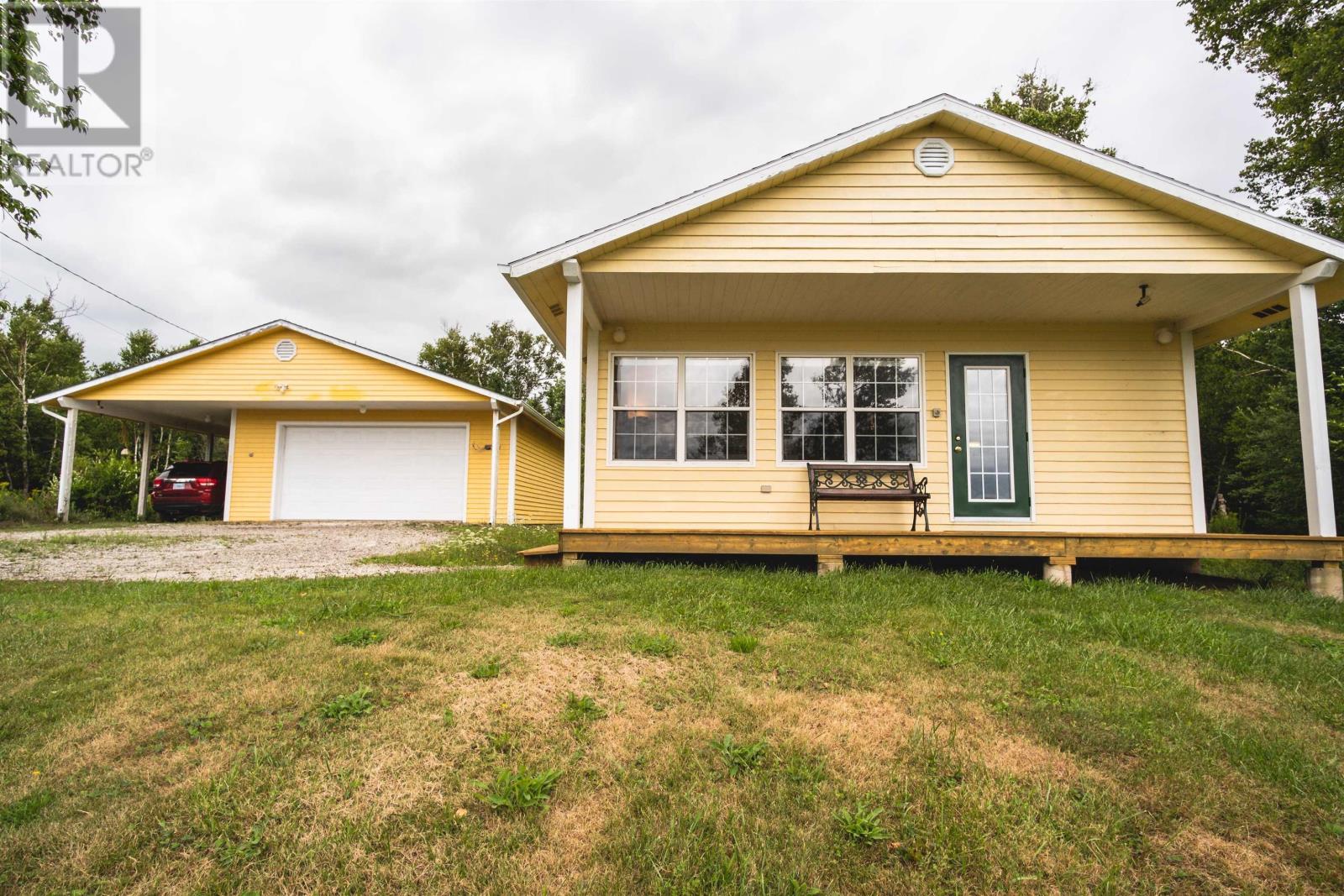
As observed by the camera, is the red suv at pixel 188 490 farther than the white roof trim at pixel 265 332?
Yes

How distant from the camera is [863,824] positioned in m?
1.95

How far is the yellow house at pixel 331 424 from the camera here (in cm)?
1322

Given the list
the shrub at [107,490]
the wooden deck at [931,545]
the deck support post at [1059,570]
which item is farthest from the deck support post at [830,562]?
the shrub at [107,490]

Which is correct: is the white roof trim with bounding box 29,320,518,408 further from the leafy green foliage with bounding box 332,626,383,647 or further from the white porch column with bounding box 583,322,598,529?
the leafy green foliage with bounding box 332,626,383,647

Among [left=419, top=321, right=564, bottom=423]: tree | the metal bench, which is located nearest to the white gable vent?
the metal bench

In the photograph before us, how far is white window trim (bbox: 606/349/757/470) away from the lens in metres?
7.43

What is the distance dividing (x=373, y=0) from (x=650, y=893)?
15.2 m

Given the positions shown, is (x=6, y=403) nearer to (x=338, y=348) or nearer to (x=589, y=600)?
(x=338, y=348)

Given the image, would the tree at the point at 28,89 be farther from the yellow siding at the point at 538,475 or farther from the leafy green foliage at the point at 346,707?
the yellow siding at the point at 538,475

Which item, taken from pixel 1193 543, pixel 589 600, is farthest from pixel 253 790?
pixel 1193 543

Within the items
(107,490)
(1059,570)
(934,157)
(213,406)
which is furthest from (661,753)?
(107,490)

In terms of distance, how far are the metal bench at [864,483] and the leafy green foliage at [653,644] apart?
3.89 meters

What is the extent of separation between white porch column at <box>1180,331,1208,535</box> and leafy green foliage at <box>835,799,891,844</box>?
7.34 m

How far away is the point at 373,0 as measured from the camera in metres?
12.0
